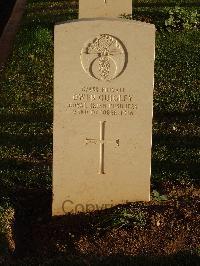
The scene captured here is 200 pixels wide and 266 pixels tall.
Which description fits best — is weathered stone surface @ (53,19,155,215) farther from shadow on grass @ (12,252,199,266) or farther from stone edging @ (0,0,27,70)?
stone edging @ (0,0,27,70)

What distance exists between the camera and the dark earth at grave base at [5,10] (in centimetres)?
1330

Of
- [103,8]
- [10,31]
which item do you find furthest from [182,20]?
[10,31]

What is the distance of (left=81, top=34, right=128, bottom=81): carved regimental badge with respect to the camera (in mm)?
4918

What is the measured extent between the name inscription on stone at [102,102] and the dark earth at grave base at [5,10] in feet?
25.9

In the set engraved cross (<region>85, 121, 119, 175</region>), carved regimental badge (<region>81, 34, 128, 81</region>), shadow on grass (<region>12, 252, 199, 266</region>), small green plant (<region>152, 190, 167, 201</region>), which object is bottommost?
shadow on grass (<region>12, 252, 199, 266</region>)

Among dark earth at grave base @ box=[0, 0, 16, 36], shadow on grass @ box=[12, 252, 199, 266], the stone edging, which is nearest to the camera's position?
shadow on grass @ box=[12, 252, 199, 266]

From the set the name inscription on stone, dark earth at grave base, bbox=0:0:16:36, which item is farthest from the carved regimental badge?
dark earth at grave base, bbox=0:0:16:36

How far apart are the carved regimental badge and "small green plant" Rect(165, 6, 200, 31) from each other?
5604mm

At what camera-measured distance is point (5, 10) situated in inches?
560

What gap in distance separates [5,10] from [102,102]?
31.8ft

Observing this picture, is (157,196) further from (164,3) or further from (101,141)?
(164,3)

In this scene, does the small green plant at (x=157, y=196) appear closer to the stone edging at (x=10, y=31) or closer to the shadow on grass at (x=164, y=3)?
the stone edging at (x=10, y=31)

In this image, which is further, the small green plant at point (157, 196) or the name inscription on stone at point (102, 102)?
the small green plant at point (157, 196)

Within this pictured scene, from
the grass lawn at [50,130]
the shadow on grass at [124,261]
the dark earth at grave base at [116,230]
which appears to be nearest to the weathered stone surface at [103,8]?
the grass lawn at [50,130]
